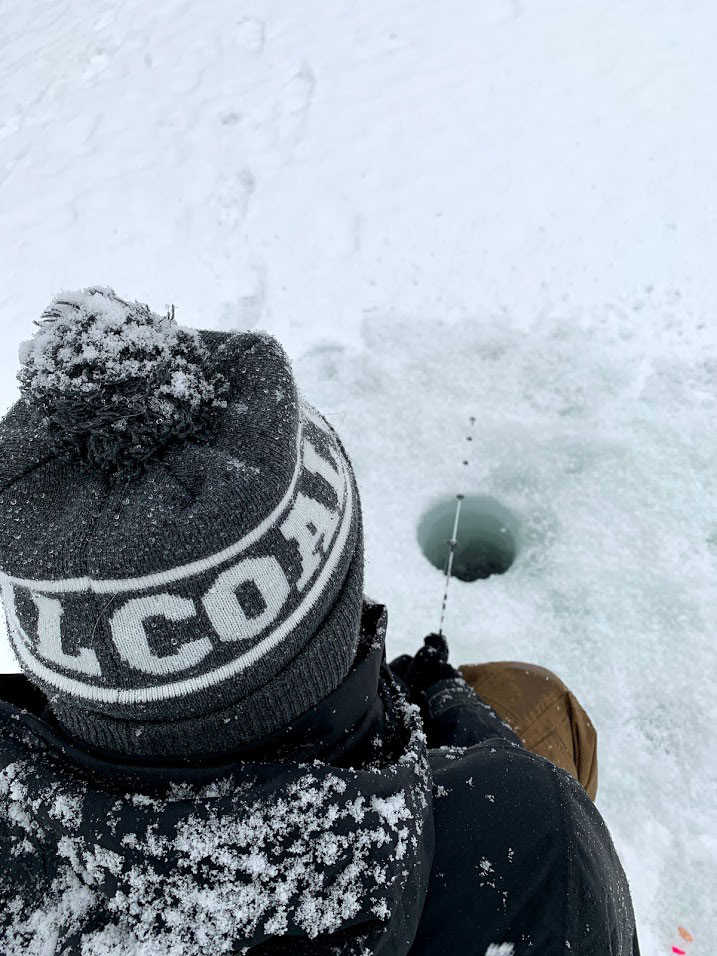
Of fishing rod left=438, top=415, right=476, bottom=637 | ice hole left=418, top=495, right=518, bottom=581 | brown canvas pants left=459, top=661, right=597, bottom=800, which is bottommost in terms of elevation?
ice hole left=418, top=495, right=518, bottom=581

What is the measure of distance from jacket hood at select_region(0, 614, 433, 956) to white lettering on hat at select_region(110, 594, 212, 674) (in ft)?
0.40

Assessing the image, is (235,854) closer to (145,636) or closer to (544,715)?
(145,636)

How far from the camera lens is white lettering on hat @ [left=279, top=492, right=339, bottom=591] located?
72 cm

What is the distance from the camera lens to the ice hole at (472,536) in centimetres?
261

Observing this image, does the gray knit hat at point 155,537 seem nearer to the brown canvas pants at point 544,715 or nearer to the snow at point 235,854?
the snow at point 235,854

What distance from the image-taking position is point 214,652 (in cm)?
68

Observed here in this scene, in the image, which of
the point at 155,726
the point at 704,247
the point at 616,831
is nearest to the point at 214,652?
the point at 155,726

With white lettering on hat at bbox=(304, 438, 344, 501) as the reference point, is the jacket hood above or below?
below

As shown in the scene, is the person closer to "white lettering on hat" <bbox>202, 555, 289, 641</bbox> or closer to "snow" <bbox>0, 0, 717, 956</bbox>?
"white lettering on hat" <bbox>202, 555, 289, 641</bbox>

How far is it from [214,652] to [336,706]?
0.65ft

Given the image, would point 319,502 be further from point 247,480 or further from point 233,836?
point 233,836

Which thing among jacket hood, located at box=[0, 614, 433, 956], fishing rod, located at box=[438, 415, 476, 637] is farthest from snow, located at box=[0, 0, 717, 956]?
jacket hood, located at box=[0, 614, 433, 956]

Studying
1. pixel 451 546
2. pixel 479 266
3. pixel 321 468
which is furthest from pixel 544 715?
pixel 479 266

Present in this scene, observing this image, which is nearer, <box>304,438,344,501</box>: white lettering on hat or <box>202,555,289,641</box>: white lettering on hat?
<box>202,555,289,641</box>: white lettering on hat
